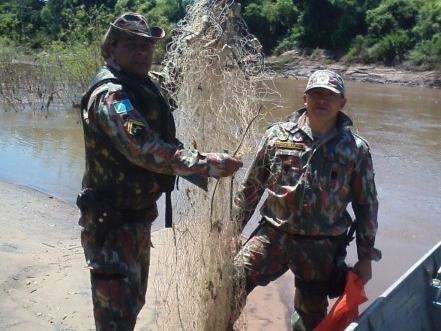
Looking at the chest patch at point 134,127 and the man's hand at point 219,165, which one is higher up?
the chest patch at point 134,127

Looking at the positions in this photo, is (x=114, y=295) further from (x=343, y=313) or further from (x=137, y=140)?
(x=343, y=313)

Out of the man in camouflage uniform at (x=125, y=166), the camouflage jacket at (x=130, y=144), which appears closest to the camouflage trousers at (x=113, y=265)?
the man in camouflage uniform at (x=125, y=166)

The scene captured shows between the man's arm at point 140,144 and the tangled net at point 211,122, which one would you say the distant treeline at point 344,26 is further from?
the man's arm at point 140,144

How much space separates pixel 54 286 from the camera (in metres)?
4.90

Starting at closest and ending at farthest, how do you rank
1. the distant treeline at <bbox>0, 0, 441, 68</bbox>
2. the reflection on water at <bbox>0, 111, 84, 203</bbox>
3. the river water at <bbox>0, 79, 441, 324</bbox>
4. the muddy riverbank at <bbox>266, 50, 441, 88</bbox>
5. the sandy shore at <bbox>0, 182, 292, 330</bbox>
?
the sandy shore at <bbox>0, 182, 292, 330</bbox>, the river water at <bbox>0, 79, 441, 324</bbox>, the reflection on water at <bbox>0, 111, 84, 203</bbox>, the muddy riverbank at <bbox>266, 50, 441, 88</bbox>, the distant treeline at <bbox>0, 0, 441, 68</bbox>

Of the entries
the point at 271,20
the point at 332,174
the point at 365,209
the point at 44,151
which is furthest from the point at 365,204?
the point at 271,20

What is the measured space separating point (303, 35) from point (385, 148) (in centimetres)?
3091

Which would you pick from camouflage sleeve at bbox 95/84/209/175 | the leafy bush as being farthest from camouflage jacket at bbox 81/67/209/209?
the leafy bush

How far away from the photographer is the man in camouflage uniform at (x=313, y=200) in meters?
3.07

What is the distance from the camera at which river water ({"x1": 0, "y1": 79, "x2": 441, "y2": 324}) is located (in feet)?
22.5

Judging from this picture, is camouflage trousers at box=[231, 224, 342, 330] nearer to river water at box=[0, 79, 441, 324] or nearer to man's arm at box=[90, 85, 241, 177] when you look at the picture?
man's arm at box=[90, 85, 241, 177]

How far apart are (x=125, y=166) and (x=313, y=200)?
90 centimetres

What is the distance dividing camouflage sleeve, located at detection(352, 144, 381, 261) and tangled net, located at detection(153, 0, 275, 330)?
584mm

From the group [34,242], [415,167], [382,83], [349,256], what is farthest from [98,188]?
[382,83]
